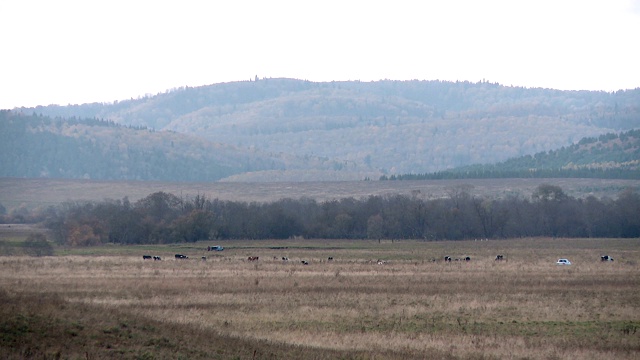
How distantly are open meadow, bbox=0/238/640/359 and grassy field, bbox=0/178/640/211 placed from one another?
10404 centimetres

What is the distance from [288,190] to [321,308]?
509ft

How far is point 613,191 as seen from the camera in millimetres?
166125

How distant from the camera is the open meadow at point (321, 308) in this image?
927 inches

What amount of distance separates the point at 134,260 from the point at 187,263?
200 inches

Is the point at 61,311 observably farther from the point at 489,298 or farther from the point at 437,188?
the point at 437,188

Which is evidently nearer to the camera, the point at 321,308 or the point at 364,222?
the point at 321,308

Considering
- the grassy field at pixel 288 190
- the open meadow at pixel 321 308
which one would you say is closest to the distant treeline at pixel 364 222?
the open meadow at pixel 321 308

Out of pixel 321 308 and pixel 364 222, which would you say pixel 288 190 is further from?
pixel 321 308

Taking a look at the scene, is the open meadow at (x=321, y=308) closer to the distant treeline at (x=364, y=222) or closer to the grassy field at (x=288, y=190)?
the distant treeline at (x=364, y=222)

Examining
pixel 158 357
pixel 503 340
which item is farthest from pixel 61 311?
pixel 503 340

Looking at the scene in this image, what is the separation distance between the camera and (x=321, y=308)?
3681 cm

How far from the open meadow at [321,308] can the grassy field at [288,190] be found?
10404cm

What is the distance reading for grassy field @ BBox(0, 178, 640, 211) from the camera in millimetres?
171375

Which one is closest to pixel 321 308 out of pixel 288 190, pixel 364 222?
pixel 364 222
